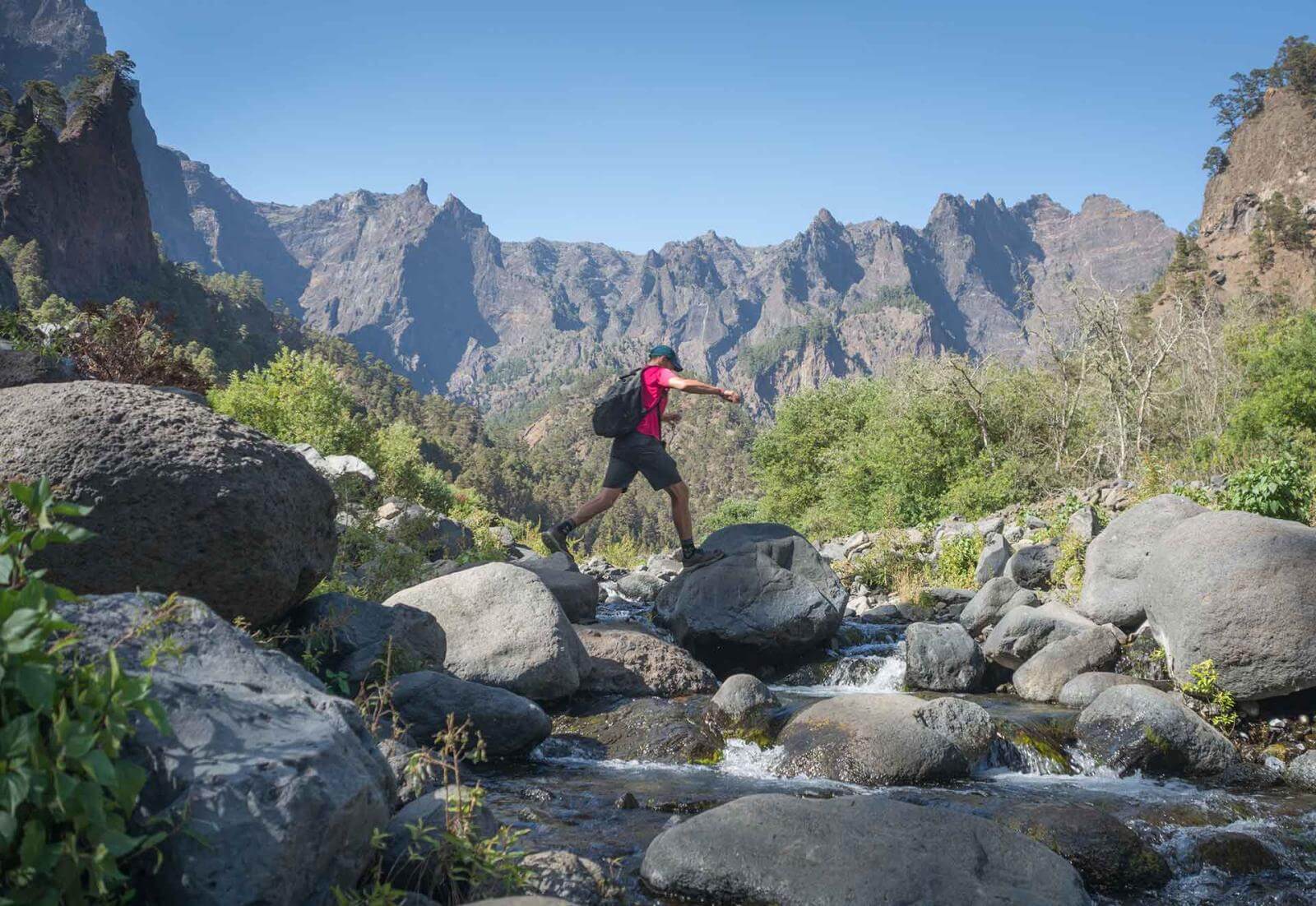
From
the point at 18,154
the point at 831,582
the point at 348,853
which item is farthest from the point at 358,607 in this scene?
the point at 18,154

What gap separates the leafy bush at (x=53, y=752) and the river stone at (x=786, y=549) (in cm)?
910

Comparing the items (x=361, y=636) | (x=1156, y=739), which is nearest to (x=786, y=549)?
(x=1156, y=739)

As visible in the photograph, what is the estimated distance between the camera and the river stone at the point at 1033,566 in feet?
46.5

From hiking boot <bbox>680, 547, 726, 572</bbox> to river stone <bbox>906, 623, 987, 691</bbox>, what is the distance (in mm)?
2561

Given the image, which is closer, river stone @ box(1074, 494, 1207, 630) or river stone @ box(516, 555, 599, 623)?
river stone @ box(1074, 494, 1207, 630)

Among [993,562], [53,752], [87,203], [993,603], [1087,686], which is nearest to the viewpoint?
[53,752]

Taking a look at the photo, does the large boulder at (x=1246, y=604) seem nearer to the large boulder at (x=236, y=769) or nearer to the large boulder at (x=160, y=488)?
the large boulder at (x=236, y=769)

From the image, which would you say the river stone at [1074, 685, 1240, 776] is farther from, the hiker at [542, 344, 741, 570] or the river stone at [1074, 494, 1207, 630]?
the hiker at [542, 344, 741, 570]

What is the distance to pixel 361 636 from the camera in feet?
23.4

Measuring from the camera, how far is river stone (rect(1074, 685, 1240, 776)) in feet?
24.3

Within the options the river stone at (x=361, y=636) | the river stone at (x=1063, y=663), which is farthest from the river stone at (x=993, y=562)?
the river stone at (x=361, y=636)

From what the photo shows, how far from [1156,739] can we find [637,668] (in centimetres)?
481

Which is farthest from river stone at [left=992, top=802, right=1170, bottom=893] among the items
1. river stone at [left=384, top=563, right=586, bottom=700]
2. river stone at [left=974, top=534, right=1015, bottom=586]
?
river stone at [left=974, top=534, right=1015, bottom=586]

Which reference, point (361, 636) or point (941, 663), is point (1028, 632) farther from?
point (361, 636)
